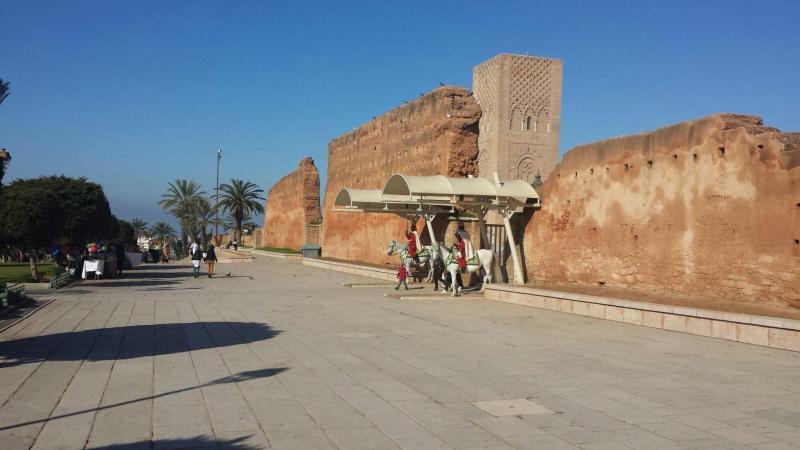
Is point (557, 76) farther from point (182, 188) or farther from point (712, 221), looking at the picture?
point (712, 221)

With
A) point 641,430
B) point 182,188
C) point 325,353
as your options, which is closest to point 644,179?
point 325,353

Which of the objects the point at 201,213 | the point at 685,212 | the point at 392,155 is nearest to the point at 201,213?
the point at 201,213

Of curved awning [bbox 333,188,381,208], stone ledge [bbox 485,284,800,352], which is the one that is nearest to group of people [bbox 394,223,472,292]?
stone ledge [bbox 485,284,800,352]

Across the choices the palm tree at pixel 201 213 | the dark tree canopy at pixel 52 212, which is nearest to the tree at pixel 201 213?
the palm tree at pixel 201 213

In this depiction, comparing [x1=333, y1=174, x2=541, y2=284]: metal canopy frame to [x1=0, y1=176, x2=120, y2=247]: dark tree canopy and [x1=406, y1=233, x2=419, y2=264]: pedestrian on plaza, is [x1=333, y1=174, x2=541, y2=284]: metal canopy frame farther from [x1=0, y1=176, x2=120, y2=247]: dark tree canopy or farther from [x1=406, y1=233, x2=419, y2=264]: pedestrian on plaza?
[x1=0, y1=176, x2=120, y2=247]: dark tree canopy

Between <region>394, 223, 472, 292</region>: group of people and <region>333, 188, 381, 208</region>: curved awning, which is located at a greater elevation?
<region>333, 188, 381, 208</region>: curved awning

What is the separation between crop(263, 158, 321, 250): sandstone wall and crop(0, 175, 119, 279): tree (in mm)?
19811

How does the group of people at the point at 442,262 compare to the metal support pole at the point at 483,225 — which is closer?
the group of people at the point at 442,262

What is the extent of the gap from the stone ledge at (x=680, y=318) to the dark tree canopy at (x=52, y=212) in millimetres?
15300

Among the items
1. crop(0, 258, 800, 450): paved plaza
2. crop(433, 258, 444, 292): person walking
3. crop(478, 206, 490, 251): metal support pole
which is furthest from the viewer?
crop(433, 258, 444, 292): person walking

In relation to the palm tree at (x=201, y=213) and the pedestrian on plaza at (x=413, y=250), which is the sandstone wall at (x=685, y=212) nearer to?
the pedestrian on plaza at (x=413, y=250)

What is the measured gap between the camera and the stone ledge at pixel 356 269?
76.5ft

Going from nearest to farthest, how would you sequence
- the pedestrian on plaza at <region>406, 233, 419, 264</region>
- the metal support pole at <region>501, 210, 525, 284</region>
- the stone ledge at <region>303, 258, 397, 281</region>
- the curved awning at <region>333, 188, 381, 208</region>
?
the metal support pole at <region>501, 210, 525, 284</region> → the pedestrian on plaza at <region>406, 233, 419, 264</region> → the curved awning at <region>333, 188, 381, 208</region> → the stone ledge at <region>303, 258, 397, 281</region>

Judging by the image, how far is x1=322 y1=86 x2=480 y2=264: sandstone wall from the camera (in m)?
22.7
